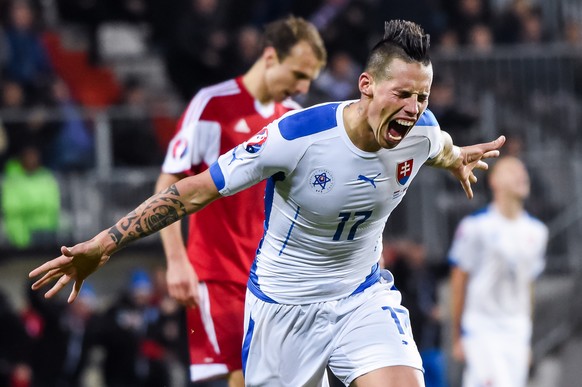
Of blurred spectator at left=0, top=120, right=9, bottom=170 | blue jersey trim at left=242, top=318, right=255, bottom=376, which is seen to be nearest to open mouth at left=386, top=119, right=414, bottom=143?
blue jersey trim at left=242, top=318, right=255, bottom=376

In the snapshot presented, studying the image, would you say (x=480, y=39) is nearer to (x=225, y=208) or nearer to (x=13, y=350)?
(x=13, y=350)

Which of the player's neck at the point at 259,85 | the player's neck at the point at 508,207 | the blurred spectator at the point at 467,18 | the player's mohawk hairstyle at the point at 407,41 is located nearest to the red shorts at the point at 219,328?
the player's neck at the point at 259,85

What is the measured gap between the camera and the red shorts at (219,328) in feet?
23.6

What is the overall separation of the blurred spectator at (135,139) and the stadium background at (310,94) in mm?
16

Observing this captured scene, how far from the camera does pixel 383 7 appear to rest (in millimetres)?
16047

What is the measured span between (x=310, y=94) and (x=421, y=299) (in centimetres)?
284

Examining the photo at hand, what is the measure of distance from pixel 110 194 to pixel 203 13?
3146 mm

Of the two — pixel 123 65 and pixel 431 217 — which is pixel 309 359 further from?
pixel 123 65

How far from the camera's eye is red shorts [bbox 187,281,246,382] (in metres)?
7.20

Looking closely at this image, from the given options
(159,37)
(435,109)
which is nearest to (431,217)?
(435,109)

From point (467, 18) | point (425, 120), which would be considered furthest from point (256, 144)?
point (467, 18)

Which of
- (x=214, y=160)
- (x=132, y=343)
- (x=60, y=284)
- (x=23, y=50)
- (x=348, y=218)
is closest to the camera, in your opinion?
(x=60, y=284)

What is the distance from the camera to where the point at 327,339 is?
20.1 feet

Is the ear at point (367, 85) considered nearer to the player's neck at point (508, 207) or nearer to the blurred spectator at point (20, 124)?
the player's neck at point (508, 207)
